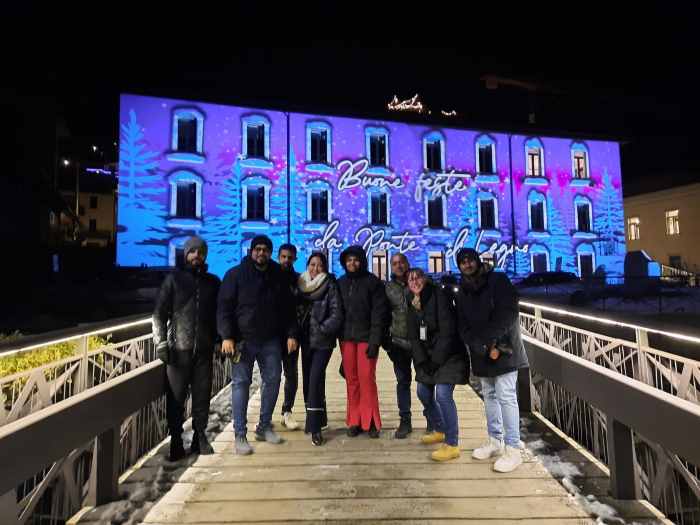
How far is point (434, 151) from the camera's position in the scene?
1033 inches

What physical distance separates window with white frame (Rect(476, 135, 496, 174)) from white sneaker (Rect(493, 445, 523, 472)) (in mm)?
25080

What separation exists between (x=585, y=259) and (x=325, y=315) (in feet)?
92.0

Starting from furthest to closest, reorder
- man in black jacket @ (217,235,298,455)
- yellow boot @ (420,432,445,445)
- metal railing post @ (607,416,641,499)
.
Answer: yellow boot @ (420,432,445,445)
man in black jacket @ (217,235,298,455)
metal railing post @ (607,416,641,499)

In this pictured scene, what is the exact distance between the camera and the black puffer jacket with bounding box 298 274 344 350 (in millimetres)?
4309

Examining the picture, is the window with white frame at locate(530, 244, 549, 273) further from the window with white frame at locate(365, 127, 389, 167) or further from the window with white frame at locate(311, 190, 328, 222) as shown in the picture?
the window with white frame at locate(311, 190, 328, 222)

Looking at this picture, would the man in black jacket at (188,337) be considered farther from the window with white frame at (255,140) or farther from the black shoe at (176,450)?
the window with white frame at (255,140)

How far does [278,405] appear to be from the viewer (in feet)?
19.0

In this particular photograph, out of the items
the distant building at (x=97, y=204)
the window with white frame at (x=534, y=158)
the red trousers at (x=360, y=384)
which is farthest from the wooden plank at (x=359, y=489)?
the distant building at (x=97, y=204)

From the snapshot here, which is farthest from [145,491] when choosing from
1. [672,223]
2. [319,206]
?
[672,223]

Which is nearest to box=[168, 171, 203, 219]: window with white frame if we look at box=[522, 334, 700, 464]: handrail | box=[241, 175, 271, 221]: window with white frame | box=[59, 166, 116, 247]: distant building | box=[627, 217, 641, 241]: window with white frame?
box=[241, 175, 271, 221]: window with white frame

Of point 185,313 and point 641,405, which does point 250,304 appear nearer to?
point 185,313

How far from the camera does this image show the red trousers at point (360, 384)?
4348 mm

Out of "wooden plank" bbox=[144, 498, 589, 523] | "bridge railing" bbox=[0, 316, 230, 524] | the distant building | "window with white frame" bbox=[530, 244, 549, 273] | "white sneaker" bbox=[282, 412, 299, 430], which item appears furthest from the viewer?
the distant building

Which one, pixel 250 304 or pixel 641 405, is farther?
pixel 250 304
